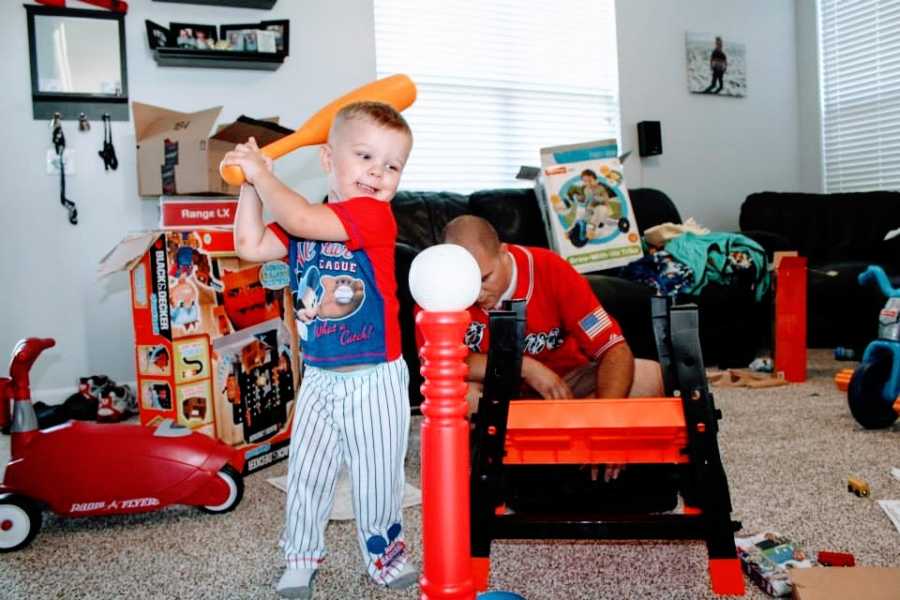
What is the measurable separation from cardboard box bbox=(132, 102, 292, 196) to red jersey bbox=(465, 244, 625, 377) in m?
1.03

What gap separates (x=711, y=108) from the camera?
4.10 m

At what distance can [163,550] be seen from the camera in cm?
134

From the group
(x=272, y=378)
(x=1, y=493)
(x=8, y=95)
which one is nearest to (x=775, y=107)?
(x=272, y=378)

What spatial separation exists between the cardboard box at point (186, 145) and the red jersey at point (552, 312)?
40.4 inches

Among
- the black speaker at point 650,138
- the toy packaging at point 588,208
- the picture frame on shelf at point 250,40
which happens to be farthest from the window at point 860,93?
the picture frame on shelf at point 250,40

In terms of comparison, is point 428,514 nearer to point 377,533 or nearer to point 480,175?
point 377,533

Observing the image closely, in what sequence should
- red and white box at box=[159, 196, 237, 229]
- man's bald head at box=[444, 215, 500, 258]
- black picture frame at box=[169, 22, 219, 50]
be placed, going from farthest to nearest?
black picture frame at box=[169, 22, 219, 50] < red and white box at box=[159, 196, 237, 229] < man's bald head at box=[444, 215, 500, 258]

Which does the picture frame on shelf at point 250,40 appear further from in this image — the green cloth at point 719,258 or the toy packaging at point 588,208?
the green cloth at point 719,258

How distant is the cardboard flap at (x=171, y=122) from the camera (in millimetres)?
2264

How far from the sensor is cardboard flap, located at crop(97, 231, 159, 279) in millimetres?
1676

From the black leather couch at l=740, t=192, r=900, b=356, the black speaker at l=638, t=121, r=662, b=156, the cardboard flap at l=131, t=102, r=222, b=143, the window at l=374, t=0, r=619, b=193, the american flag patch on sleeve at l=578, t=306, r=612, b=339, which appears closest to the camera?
the american flag patch on sleeve at l=578, t=306, r=612, b=339

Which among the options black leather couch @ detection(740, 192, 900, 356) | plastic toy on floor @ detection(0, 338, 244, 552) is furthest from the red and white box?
black leather couch @ detection(740, 192, 900, 356)

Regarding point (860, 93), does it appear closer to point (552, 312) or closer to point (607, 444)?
point (552, 312)

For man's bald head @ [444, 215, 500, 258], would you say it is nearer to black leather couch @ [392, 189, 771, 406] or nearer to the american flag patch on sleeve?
the american flag patch on sleeve
